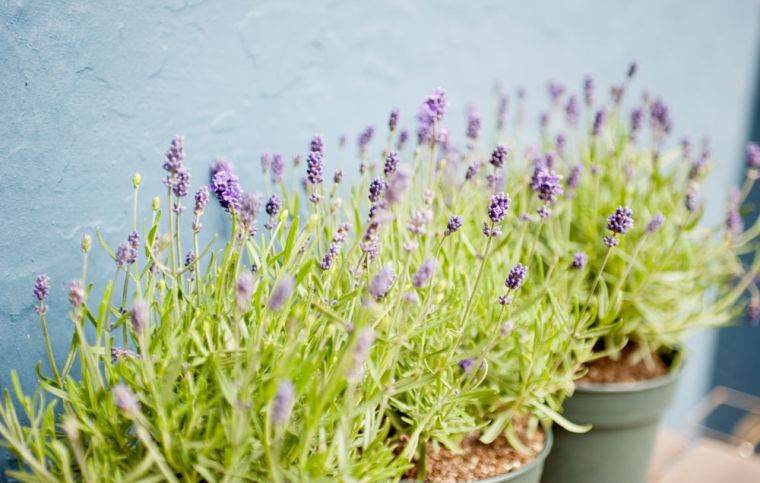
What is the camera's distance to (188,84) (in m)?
1.17

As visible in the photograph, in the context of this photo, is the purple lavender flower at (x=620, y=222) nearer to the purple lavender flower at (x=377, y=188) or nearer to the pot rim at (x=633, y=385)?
the purple lavender flower at (x=377, y=188)

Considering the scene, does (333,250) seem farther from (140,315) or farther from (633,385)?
(633,385)

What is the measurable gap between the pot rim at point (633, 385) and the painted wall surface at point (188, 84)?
629 millimetres

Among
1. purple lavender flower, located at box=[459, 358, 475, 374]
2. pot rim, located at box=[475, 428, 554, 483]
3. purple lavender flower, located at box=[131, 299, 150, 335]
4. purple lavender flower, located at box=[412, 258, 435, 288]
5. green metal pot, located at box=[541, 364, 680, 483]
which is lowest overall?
green metal pot, located at box=[541, 364, 680, 483]

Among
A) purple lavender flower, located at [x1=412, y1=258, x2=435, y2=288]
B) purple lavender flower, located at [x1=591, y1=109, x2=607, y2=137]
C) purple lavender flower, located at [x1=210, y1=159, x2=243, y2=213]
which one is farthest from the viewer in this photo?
purple lavender flower, located at [x1=591, y1=109, x2=607, y2=137]

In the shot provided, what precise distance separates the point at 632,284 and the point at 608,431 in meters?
0.31

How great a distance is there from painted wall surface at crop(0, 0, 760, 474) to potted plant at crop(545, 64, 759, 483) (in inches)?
12.6

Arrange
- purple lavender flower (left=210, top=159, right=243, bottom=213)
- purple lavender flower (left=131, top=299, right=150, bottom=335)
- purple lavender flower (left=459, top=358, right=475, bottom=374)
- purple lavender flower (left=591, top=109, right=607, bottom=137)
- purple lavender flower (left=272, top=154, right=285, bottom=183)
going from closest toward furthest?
purple lavender flower (left=131, top=299, right=150, bottom=335), purple lavender flower (left=210, top=159, right=243, bottom=213), purple lavender flower (left=459, top=358, right=475, bottom=374), purple lavender flower (left=272, top=154, right=285, bottom=183), purple lavender flower (left=591, top=109, right=607, bottom=137)

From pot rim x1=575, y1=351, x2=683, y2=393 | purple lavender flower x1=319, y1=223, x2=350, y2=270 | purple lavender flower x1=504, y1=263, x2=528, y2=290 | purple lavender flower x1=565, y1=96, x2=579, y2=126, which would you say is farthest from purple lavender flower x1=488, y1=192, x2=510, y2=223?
purple lavender flower x1=565, y1=96, x2=579, y2=126

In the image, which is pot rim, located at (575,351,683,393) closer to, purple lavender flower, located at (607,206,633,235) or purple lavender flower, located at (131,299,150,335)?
purple lavender flower, located at (607,206,633,235)

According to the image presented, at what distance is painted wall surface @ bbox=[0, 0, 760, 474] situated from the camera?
0.99 metres

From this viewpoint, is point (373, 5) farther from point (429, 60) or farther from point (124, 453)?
point (124, 453)

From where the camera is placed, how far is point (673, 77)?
8.20ft

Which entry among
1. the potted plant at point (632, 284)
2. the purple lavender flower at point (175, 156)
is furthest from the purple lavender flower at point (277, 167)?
the potted plant at point (632, 284)
